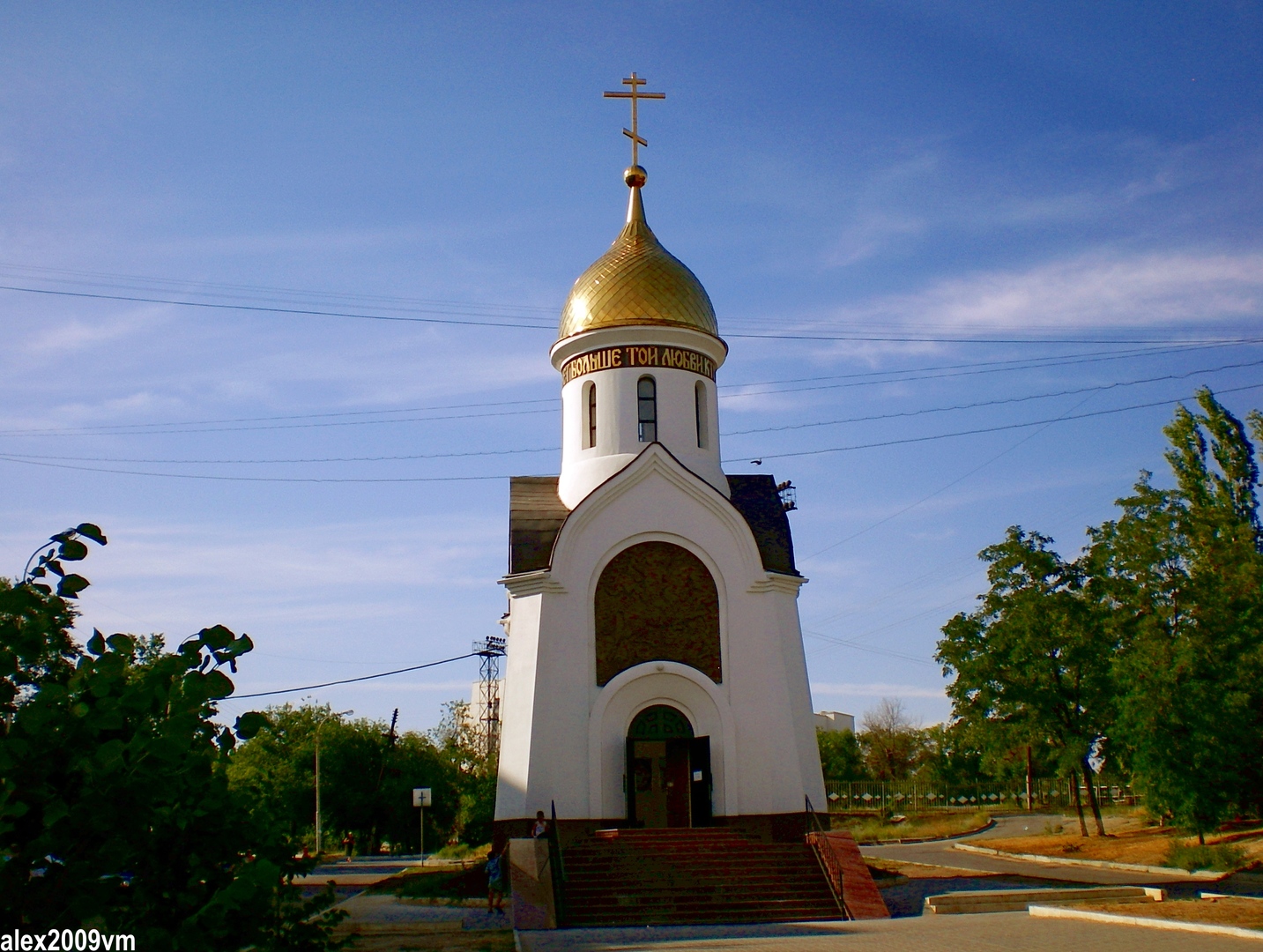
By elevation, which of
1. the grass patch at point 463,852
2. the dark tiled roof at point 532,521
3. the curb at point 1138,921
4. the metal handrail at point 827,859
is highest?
the dark tiled roof at point 532,521

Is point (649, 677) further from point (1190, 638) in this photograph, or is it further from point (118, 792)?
point (118, 792)

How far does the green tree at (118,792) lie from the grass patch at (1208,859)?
19.3 metres

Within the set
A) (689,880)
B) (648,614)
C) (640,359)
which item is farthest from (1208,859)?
(640,359)

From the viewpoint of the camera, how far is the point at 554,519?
19.1 m

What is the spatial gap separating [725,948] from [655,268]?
12.8 meters

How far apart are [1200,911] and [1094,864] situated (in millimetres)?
10858

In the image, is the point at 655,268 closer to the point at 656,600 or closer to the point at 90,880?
the point at 656,600

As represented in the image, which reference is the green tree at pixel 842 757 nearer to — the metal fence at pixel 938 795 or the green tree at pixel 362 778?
the metal fence at pixel 938 795

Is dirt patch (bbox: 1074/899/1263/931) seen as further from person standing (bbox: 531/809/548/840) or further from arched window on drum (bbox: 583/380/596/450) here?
arched window on drum (bbox: 583/380/596/450)

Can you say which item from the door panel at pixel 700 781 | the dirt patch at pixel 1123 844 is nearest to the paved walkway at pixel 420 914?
the door panel at pixel 700 781

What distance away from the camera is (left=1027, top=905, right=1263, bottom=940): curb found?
10252 millimetres

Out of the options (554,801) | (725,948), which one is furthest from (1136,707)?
(725,948)

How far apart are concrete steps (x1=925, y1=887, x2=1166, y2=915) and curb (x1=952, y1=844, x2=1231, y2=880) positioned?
4.53m

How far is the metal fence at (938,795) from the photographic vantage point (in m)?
44.4
